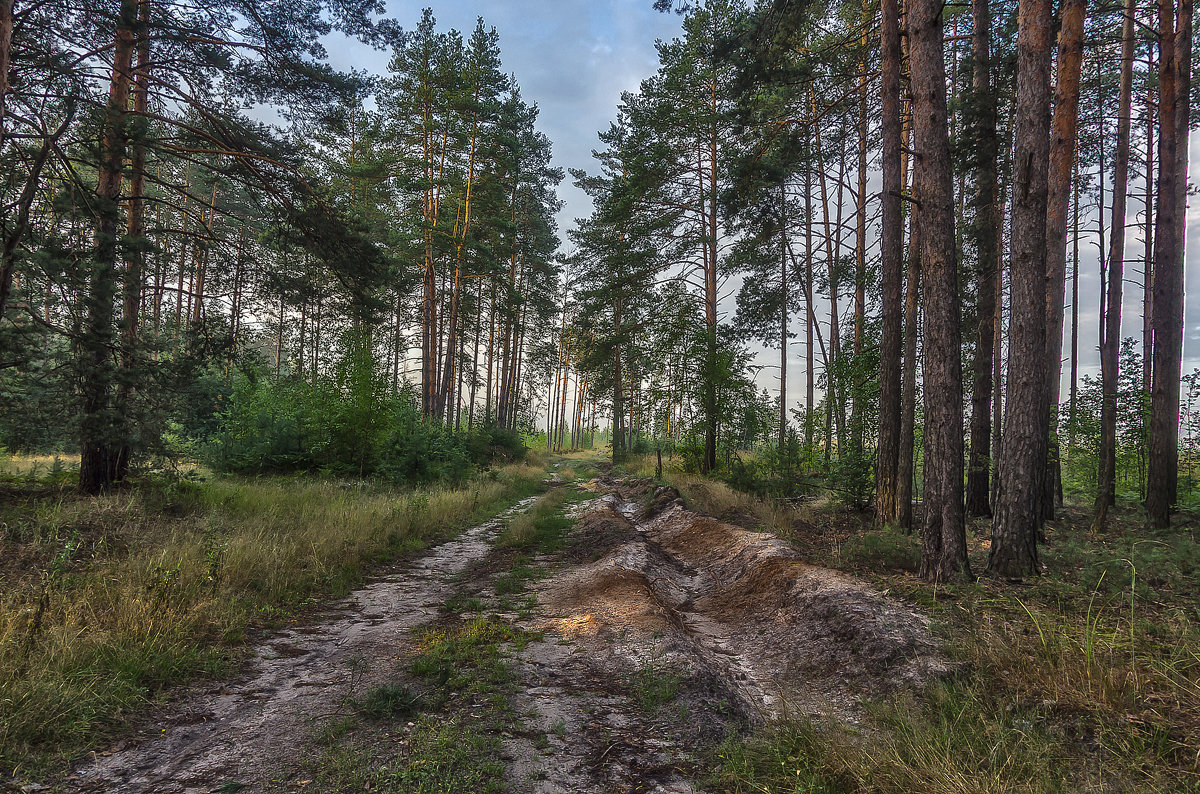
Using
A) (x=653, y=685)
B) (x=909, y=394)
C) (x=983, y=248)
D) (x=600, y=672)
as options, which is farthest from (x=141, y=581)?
(x=983, y=248)

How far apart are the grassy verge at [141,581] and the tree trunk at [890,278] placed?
890cm

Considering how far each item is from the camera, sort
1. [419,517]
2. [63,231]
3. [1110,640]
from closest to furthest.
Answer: [1110,640]
[63,231]
[419,517]

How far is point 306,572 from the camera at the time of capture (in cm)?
664

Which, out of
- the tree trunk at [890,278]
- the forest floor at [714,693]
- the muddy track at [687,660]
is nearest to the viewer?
the forest floor at [714,693]

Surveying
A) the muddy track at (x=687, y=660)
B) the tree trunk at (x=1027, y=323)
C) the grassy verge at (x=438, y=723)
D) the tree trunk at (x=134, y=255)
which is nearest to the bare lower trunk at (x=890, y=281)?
the tree trunk at (x=1027, y=323)

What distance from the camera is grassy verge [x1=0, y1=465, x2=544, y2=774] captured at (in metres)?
3.14

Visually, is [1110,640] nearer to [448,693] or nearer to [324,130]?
[448,693]

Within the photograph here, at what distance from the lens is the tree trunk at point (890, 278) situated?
858 centimetres

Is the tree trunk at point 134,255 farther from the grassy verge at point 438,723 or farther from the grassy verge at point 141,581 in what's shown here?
the grassy verge at point 438,723

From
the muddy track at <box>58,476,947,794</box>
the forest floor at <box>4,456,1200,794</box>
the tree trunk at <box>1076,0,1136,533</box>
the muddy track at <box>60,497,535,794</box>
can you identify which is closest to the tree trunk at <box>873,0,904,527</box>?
the forest floor at <box>4,456,1200,794</box>

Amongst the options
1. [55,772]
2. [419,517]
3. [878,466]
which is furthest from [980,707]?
[419,517]

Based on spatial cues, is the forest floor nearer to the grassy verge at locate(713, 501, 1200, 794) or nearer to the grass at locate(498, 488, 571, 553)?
the grassy verge at locate(713, 501, 1200, 794)

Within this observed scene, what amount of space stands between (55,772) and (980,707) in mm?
5459

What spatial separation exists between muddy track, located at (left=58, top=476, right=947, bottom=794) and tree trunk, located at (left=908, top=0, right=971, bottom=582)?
4.34 ft
